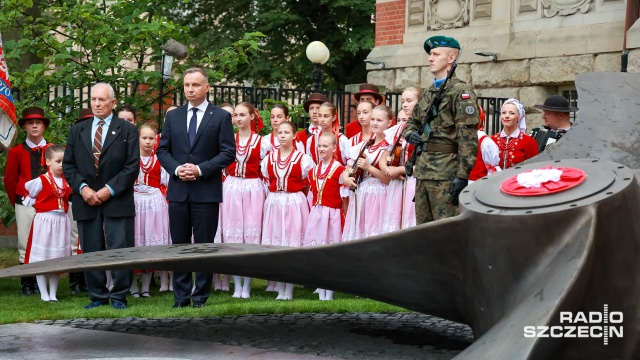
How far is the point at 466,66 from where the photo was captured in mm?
15133

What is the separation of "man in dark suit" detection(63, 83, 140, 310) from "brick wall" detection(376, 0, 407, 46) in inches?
358

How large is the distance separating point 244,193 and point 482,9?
22.8 feet

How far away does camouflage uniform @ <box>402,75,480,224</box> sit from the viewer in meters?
6.95

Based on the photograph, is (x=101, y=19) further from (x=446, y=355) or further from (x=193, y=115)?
(x=446, y=355)

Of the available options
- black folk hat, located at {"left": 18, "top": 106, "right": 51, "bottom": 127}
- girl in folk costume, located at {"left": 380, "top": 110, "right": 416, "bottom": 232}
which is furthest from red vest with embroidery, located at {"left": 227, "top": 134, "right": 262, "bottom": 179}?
black folk hat, located at {"left": 18, "top": 106, "right": 51, "bottom": 127}

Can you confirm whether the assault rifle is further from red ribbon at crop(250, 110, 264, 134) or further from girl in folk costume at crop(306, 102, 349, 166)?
red ribbon at crop(250, 110, 264, 134)

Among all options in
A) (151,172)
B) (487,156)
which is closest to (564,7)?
(487,156)

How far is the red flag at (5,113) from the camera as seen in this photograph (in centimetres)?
869

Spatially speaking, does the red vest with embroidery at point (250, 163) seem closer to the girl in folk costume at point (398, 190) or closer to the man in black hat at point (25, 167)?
the girl in folk costume at point (398, 190)

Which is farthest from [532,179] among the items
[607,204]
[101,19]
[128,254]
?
[101,19]

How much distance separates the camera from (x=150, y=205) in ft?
29.5

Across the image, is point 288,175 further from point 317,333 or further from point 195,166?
point 317,333

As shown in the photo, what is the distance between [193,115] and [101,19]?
9.35ft

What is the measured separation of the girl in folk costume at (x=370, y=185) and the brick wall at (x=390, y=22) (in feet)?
25.2
